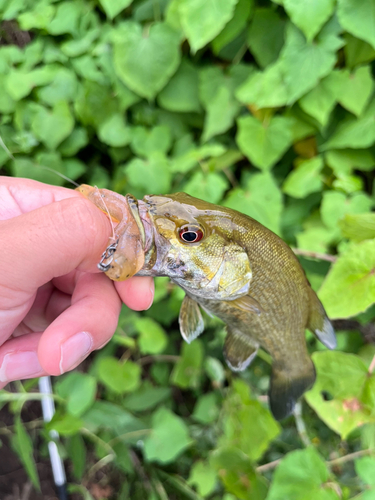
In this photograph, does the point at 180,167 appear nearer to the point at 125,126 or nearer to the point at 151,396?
the point at 125,126

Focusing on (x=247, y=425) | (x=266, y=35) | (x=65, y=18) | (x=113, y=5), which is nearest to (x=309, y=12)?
(x=266, y=35)

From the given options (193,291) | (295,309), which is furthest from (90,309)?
(295,309)

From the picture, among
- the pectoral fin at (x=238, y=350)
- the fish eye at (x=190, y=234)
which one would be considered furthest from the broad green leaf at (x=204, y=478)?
the fish eye at (x=190, y=234)

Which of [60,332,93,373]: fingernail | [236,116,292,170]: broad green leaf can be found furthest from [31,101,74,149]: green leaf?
[60,332,93,373]: fingernail

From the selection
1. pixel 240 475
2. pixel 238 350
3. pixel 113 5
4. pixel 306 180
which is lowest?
pixel 240 475

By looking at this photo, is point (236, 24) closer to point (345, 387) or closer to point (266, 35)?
point (266, 35)

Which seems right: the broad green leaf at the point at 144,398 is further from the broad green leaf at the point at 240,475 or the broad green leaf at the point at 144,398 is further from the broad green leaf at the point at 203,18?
the broad green leaf at the point at 203,18
